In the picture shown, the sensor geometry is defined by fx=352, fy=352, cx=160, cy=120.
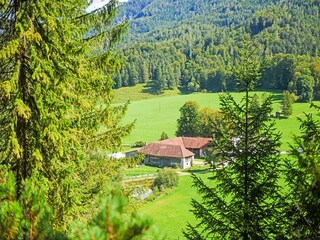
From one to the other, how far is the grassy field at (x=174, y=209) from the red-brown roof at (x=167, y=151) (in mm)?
12915

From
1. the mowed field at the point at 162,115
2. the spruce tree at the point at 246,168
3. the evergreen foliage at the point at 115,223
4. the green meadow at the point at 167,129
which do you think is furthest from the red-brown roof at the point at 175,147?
the evergreen foliage at the point at 115,223

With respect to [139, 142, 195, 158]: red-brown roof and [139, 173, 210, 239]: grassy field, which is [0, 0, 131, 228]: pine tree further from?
[139, 142, 195, 158]: red-brown roof

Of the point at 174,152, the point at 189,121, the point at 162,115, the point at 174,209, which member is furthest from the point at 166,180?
the point at 162,115

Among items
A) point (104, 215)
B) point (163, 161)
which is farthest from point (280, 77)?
point (104, 215)

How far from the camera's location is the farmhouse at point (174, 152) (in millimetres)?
58594

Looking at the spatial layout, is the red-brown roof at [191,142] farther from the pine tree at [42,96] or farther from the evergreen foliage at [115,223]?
the evergreen foliage at [115,223]

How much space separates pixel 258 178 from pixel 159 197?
33237 millimetres

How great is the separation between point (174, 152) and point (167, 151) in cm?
174

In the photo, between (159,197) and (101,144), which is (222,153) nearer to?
(101,144)

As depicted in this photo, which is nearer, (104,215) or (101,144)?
(104,215)

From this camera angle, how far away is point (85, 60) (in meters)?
8.54

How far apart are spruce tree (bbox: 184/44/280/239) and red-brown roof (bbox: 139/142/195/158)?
4909 cm

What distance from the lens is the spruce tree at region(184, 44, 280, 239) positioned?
813cm

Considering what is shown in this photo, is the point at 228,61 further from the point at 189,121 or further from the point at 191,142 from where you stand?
the point at 191,142
